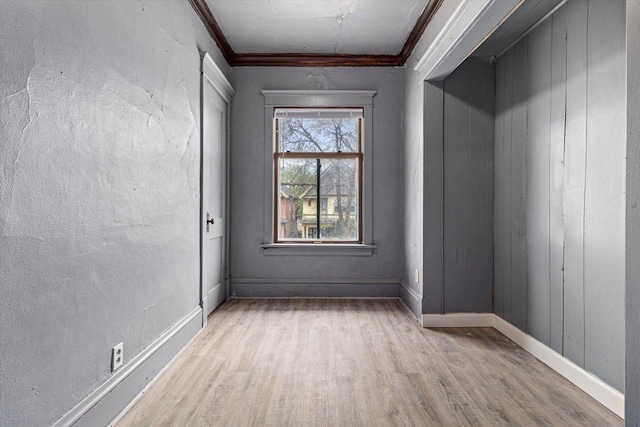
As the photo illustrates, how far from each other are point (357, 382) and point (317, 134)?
270cm

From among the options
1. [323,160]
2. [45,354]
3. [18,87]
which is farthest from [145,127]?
[323,160]

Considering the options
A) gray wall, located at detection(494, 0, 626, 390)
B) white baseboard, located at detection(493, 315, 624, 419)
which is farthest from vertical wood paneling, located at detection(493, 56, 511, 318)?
white baseboard, located at detection(493, 315, 624, 419)

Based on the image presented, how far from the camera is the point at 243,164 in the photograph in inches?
157

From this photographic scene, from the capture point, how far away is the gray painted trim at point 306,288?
400 cm

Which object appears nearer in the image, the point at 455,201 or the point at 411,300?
the point at 455,201

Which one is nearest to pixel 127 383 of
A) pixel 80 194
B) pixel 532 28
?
pixel 80 194

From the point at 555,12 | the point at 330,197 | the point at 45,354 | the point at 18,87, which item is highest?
the point at 555,12

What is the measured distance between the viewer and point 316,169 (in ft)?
13.3

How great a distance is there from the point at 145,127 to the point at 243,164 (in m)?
1.98

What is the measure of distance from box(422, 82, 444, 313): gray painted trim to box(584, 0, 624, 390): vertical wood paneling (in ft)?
3.76

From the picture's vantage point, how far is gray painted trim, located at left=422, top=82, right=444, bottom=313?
10.1 feet

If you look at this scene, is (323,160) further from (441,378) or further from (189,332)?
(441,378)

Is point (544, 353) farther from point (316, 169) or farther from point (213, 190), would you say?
point (213, 190)

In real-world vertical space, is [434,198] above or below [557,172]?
below
